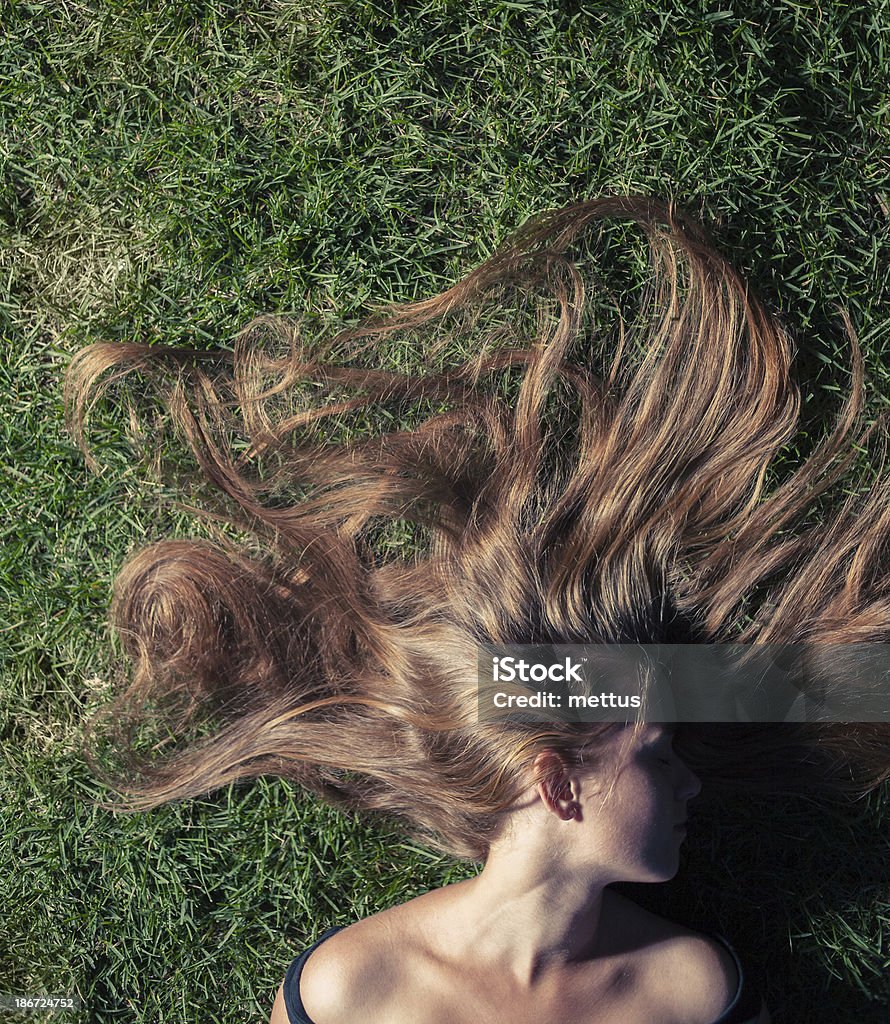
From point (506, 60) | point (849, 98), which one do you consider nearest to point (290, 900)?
point (506, 60)

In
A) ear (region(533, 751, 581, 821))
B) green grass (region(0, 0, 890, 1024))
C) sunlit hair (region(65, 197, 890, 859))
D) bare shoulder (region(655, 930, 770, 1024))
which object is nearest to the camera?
ear (region(533, 751, 581, 821))

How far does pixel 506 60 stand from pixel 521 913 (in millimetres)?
1826

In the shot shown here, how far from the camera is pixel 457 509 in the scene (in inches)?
75.9

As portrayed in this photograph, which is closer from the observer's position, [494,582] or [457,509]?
[494,582]

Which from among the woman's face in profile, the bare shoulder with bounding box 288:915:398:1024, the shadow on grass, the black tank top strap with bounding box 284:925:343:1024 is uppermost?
the woman's face in profile

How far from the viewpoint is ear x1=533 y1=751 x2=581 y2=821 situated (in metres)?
1.70

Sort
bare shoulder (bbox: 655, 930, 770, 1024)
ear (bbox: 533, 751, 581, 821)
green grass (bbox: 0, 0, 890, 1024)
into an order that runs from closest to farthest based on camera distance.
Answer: ear (bbox: 533, 751, 581, 821) < bare shoulder (bbox: 655, 930, 770, 1024) < green grass (bbox: 0, 0, 890, 1024)

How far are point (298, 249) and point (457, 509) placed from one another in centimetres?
71

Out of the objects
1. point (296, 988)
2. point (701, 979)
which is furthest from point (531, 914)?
point (296, 988)

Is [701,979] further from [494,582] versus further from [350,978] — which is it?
[494,582]

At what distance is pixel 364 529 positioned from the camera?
201cm

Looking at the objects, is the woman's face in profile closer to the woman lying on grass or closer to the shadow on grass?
the woman lying on grass

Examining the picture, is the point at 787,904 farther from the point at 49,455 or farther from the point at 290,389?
the point at 49,455

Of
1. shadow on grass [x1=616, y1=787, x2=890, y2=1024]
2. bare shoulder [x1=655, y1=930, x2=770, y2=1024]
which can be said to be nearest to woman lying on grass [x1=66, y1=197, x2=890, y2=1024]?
bare shoulder [x1=655, y1=930, x2=770, y2=1024]
